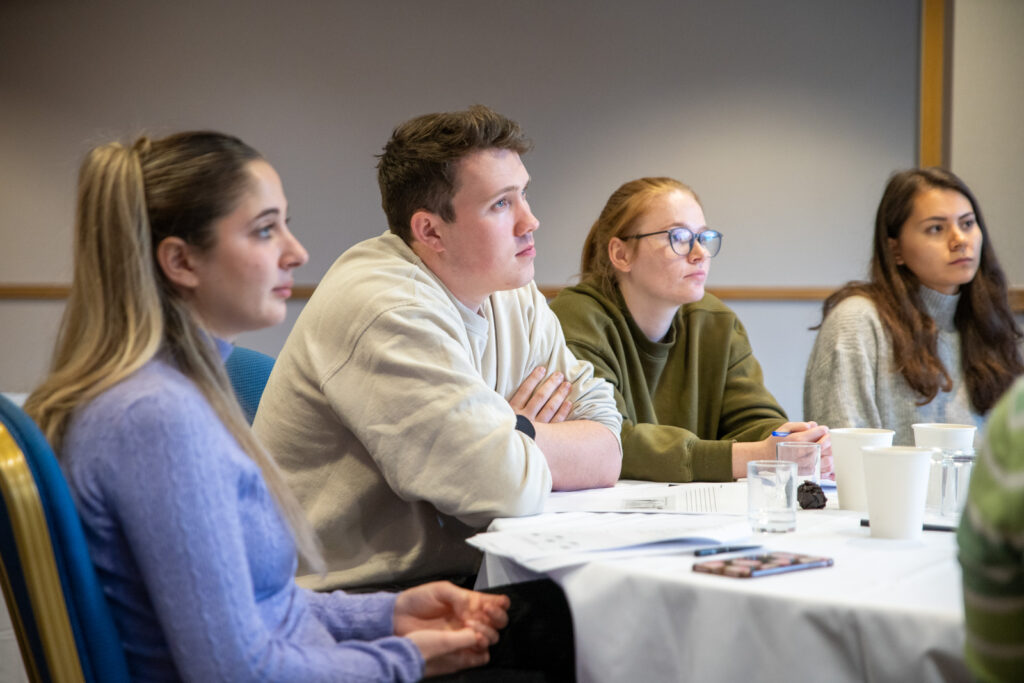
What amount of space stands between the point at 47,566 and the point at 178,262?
38cm

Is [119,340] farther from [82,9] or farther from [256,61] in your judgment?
[82,9]

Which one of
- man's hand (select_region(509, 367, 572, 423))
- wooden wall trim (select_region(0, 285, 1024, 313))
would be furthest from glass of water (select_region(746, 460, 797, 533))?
wooden wall trim (select_region(0, 285, 1024, 313))

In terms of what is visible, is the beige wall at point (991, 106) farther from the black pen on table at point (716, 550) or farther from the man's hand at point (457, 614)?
the man's hand at point (457, 614)

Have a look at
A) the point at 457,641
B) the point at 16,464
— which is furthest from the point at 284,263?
the point at 457,641

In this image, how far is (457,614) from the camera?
1.31m

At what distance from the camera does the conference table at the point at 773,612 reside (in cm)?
94

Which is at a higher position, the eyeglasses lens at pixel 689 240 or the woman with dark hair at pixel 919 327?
the eyeglasses lens at pixel 689 240

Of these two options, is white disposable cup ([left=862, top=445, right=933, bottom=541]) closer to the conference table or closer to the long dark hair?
the conference table

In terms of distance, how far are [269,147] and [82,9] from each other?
1263mm

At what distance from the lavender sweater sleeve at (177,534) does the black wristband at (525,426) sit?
0.69 meters

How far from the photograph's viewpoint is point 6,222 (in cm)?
518

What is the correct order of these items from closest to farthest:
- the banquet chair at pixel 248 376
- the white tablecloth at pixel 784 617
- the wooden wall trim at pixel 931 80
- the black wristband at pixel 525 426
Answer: the white tablecloth at pixel 784 617, the black wristband at pixel 525 426, the banquet chair at pixel 248 376, the wooden wall trim at pixel 931 80

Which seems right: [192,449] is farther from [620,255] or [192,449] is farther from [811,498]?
[620,255]

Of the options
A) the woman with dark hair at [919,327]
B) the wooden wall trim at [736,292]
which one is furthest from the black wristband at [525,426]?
the wooden wall trim at [736,292]
